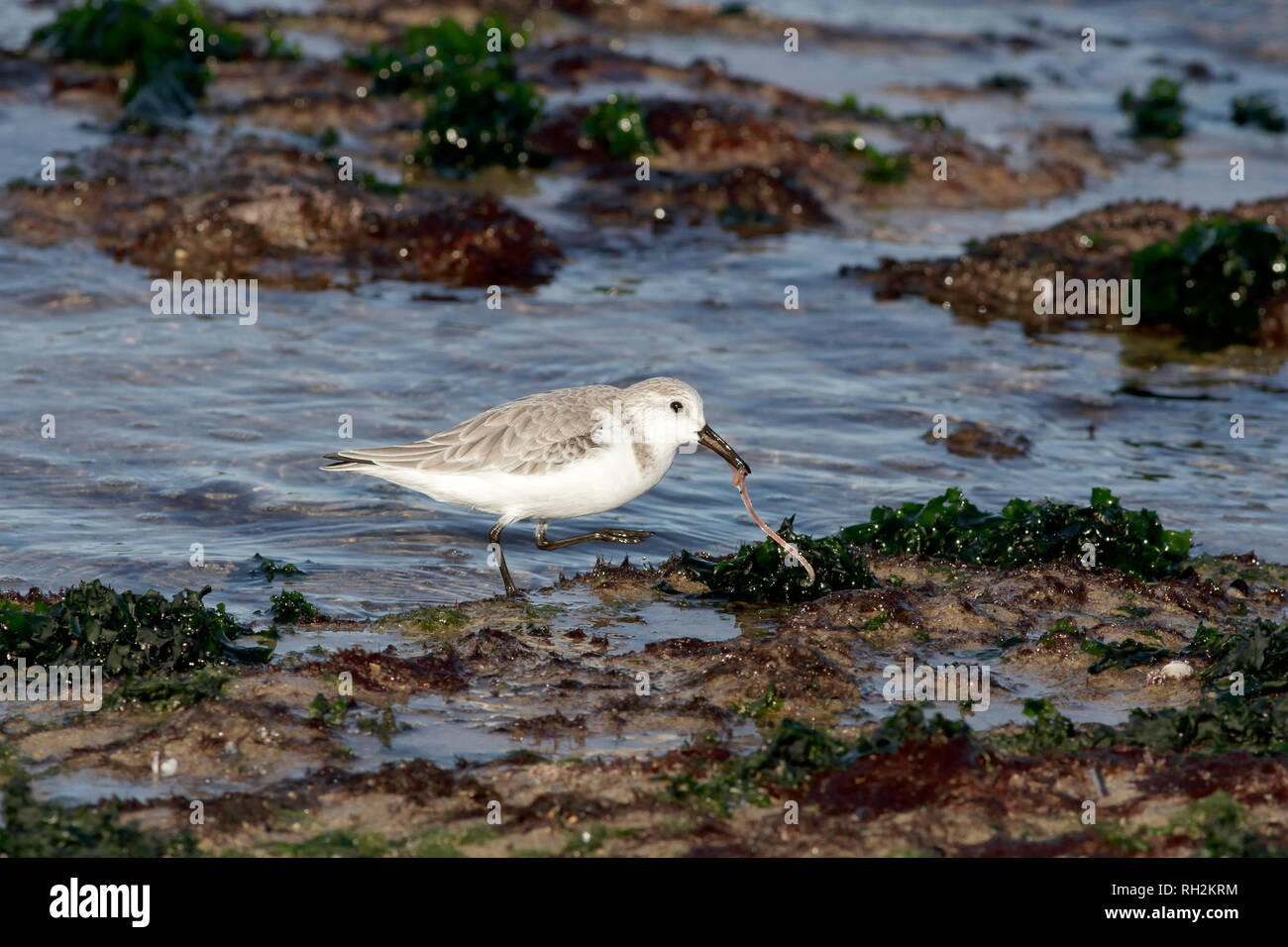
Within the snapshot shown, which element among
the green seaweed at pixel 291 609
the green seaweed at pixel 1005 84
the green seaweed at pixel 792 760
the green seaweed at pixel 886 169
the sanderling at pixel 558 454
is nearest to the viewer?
the green seaweed at pixel 792 760

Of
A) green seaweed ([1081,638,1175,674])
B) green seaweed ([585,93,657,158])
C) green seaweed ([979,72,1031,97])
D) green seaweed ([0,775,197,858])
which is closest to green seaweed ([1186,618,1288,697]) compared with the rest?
green seaweed ([1081,638,1175,674])

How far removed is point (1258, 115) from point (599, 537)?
50.5ft

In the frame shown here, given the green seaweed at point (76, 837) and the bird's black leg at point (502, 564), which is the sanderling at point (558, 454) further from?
the green seaweed at point (76, 837)

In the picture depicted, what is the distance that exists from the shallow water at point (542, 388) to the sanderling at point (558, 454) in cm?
58

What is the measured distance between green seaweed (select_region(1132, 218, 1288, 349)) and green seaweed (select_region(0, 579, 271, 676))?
357 inches

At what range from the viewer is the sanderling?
7383 mm

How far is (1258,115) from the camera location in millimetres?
20250

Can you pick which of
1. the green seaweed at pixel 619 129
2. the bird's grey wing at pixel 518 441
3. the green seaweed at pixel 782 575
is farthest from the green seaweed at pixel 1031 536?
the green seaweed at pixel 619 129

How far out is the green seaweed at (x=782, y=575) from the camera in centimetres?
744

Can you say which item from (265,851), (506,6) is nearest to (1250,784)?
(265,851)

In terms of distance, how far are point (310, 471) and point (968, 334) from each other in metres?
5.87

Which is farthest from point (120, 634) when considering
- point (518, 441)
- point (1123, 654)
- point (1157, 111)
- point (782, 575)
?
point (1157, 111)

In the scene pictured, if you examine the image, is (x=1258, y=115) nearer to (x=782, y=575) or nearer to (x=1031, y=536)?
(x=1031, y=536)
